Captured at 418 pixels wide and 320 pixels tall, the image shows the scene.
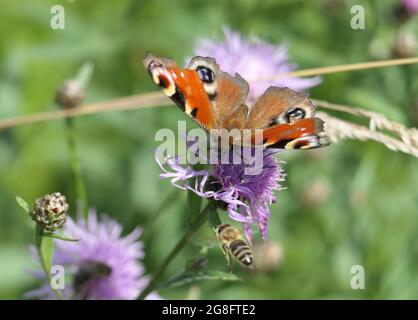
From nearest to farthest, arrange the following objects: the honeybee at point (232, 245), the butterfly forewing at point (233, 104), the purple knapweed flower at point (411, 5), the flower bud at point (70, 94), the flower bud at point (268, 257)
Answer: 1. the butterfly forewing at point (233, 104)
2. the honeybee at point (232, 245)
3. the flower bud at point (70, 94)
4. the flower bud at point (268, 257)
5. the purple knapweed flower at point (411, 5)

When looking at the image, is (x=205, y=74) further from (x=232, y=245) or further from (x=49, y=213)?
(x=49, y=213)

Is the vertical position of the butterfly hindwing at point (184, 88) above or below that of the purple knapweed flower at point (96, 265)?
above

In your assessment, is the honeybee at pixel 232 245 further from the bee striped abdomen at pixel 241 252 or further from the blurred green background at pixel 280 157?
the blurred green background at pixel 280 157

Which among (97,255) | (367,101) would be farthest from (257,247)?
(97,255)

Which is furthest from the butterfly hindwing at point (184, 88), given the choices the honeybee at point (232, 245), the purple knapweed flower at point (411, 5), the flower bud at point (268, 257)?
the purple knapweed flower at point (411, 5)
